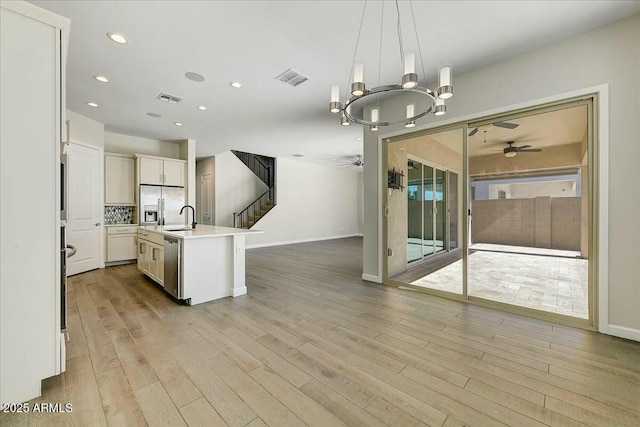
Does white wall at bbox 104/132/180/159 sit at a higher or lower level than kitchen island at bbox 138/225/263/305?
higher

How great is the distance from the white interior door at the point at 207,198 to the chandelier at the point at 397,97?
5908mm

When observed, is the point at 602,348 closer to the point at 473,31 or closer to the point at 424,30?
the point at 473,31

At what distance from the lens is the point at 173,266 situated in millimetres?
3396

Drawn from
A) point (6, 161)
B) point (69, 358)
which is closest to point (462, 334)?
point (69, 358)

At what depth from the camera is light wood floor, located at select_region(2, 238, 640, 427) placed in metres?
1.52

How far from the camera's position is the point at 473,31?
2.58 meters

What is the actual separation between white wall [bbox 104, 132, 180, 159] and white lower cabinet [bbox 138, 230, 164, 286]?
2854 millimetres

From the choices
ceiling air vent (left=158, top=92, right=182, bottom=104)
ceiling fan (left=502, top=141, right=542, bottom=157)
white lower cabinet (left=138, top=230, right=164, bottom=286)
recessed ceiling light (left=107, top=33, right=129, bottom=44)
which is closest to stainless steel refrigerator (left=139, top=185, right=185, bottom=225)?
white lower cabinet (left=138, top=230, right=164, bottom=286)

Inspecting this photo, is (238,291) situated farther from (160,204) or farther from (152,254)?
(160,204)

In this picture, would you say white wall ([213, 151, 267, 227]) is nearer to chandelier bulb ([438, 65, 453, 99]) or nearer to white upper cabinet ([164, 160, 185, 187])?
white upper cabinet ([164, 160, 185, 187])

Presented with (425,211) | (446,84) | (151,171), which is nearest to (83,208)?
(151,171)

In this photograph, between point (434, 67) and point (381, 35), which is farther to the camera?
point (434, 67)

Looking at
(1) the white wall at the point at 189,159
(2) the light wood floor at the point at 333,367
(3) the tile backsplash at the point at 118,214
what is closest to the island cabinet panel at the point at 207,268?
(2) the light wood floor at the point at 333,367

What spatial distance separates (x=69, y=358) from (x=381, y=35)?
4.08 metres
